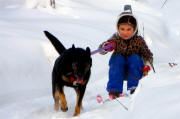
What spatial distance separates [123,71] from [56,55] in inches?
78.4

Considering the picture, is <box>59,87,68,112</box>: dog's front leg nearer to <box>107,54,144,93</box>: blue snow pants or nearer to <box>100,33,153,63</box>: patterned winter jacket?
<box>107,54,144,93</box>: blue snow pants

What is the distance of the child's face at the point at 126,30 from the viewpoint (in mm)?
4863

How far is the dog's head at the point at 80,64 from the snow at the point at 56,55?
40 centimetres

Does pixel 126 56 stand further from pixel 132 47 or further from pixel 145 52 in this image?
pixel 145 52

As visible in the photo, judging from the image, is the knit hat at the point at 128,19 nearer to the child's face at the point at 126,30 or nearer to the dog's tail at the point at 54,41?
the child's face at the point at 126,30

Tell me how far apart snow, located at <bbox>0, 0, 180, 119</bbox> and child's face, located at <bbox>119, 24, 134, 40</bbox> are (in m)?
0.66

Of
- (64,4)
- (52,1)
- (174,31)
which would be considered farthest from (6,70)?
(174,31)

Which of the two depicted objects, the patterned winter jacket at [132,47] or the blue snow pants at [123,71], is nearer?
the blue snow pants at [123,71]

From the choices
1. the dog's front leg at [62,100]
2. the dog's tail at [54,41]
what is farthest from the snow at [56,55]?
the dog's tail at [54,41]

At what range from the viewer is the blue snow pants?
477cm

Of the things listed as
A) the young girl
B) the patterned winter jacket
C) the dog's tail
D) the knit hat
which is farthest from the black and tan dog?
the knit hat

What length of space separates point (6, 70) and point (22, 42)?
1.14m

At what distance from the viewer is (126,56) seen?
16.2ft

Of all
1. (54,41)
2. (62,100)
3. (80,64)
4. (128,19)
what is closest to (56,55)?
(54,41)
